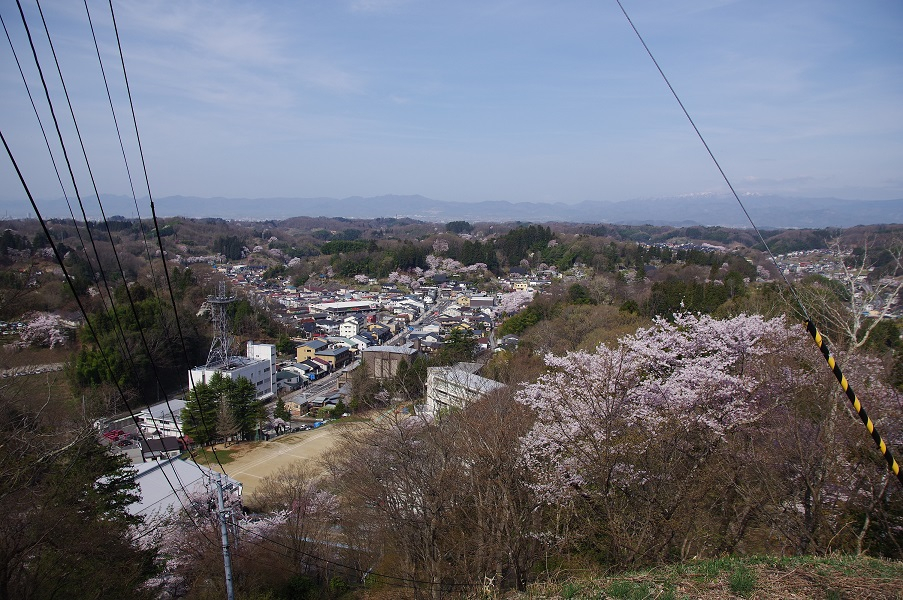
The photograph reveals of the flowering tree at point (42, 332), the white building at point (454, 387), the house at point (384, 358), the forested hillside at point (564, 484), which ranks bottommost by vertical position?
the house at point (384, 358)

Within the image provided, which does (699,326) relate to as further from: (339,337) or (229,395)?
(339,337)

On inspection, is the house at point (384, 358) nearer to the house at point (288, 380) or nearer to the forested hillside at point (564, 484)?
the house at point (288, 380)

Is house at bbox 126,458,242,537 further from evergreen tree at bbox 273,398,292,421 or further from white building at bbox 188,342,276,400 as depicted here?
white building at bbox 188,342,276,400

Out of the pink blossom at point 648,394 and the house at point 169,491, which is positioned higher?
the pink blossom at point 648,394

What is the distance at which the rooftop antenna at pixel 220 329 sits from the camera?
47.7 ft

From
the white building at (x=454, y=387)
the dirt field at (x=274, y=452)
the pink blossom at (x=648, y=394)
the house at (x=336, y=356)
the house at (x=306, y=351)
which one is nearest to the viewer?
the pink blossom at (x=648, y=394)

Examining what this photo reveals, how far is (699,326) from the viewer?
6.23 m

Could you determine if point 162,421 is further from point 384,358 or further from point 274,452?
point 384,358

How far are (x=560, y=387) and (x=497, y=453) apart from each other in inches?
48.2

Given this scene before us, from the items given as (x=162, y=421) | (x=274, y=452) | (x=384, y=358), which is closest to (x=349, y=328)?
(x=384, y=358)

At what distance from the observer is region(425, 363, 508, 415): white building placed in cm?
827

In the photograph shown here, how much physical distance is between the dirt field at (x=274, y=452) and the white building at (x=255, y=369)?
3179mm

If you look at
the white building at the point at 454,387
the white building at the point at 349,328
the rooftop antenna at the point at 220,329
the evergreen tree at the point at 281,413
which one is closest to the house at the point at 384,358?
the evergreen tree at the point at 281,413

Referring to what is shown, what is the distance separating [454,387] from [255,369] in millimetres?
9032
